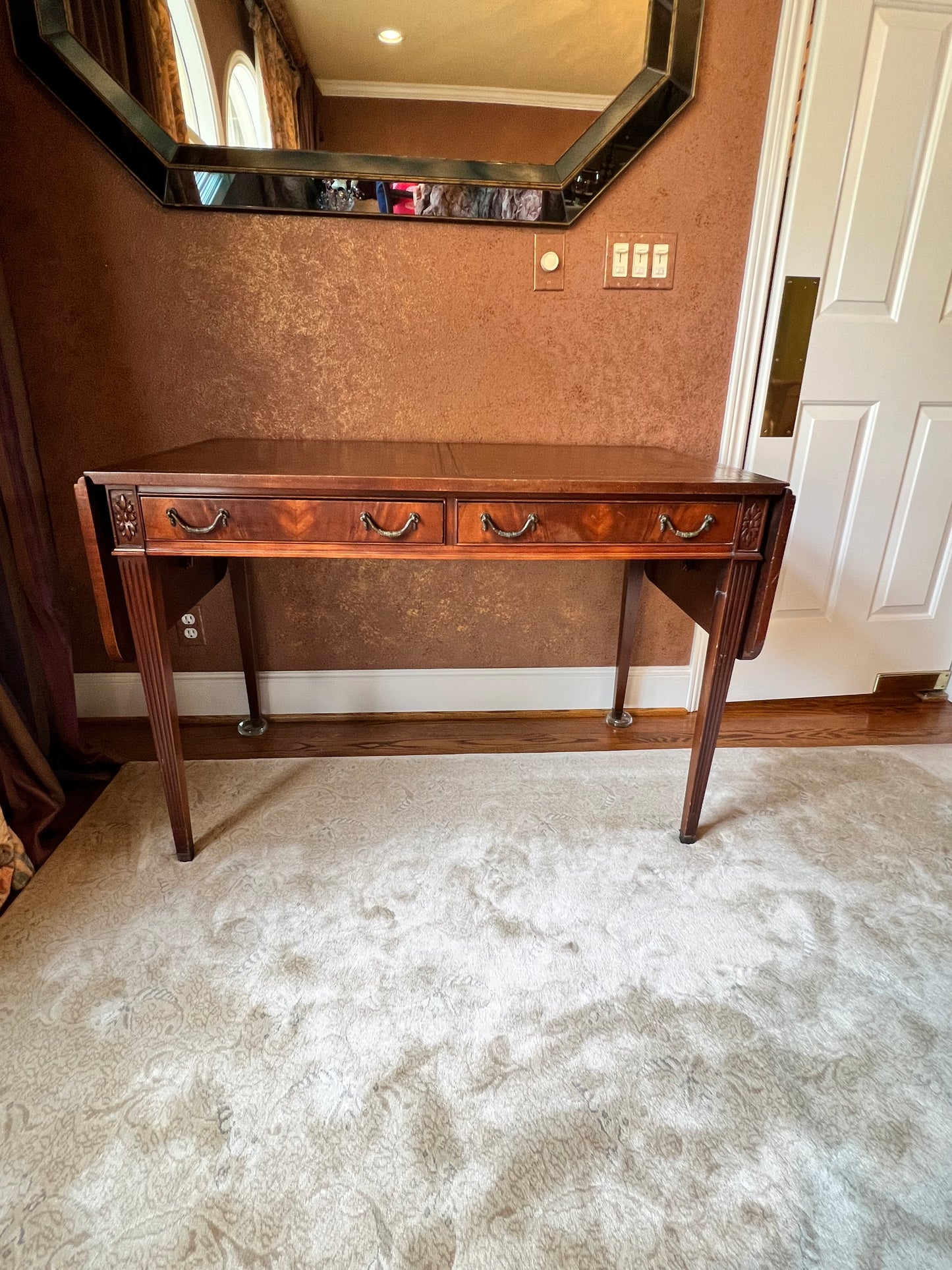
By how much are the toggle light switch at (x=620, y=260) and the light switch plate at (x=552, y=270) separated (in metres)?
0.13

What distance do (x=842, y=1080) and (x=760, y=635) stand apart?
0.77m

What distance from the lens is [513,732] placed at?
1938 millimetres

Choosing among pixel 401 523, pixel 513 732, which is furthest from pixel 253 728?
pixel 401 523

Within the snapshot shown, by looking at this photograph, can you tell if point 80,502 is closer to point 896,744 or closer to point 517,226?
point 517,226

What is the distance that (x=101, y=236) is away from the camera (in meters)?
1.50

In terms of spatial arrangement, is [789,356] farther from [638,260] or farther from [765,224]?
[638,260]

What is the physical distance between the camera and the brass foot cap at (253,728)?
6.24ft

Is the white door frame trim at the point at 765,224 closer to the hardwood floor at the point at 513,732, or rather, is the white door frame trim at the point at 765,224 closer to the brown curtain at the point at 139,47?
the hardwood floor at the point at 513,732

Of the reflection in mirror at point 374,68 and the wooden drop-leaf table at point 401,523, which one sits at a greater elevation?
the reflection in mirror at point 374,68

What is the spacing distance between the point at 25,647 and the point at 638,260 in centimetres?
183

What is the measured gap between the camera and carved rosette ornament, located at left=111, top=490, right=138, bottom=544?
111 cm

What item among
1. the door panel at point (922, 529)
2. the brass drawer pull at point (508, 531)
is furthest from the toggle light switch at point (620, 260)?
the door panel at point (922, 529)

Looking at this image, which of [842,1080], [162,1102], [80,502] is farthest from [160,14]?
[842,1080]

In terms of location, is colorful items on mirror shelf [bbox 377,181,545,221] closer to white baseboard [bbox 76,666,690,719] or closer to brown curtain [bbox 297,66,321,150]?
brown curtain [bbox 297,66,321,150]
